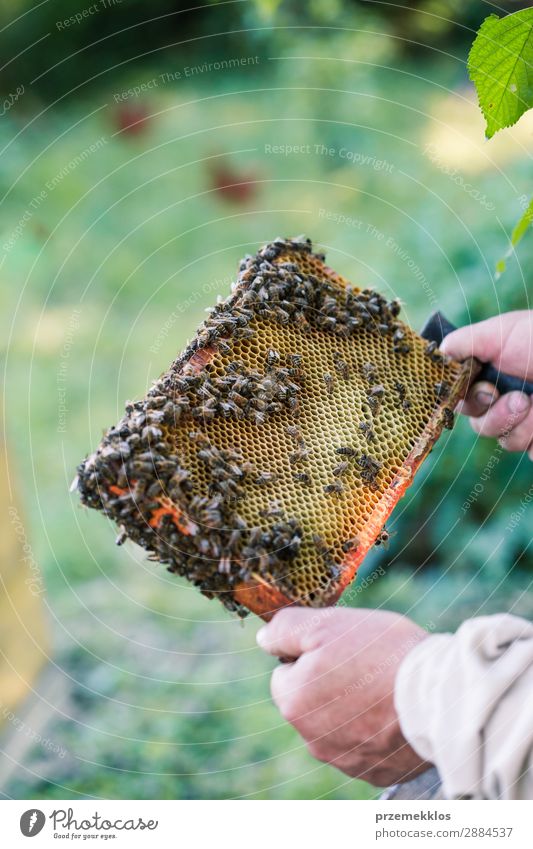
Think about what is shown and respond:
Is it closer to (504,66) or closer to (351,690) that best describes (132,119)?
(504,66)

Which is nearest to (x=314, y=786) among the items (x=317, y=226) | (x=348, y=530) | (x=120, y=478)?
(x=348, y=530)

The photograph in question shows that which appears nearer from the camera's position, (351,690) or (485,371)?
(351,690)

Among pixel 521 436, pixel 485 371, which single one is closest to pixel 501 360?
pixel 485 371

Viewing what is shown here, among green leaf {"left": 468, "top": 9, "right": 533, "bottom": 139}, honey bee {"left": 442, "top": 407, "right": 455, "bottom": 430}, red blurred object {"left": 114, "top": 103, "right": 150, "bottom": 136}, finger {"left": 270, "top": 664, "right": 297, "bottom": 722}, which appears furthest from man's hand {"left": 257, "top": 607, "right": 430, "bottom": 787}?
red blurred object {"left": 114, "top": 103, "right": 150, "bottom": 136}

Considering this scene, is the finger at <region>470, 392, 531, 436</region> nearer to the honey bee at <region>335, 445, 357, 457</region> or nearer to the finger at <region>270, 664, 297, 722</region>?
the honey bee at <region>335, 445, 357, 457</region>

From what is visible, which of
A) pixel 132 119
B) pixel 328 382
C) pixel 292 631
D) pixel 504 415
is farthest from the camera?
pixel 132 119

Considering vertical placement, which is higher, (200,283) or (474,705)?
(200,283)

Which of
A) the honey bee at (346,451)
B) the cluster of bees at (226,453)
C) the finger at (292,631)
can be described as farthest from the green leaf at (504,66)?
the finger at (292,631)
